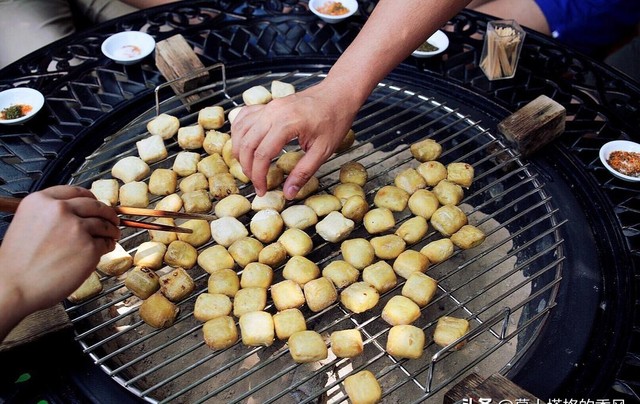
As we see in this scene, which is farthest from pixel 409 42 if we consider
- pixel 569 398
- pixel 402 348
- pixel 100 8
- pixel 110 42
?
pixel 100 8

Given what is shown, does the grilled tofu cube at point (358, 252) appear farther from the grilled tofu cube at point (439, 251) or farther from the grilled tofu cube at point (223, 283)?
the grilled tofu cube at point (223, 283)

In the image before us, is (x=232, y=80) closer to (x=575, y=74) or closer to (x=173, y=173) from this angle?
(x=173, y=173)

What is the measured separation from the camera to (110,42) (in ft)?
9.91

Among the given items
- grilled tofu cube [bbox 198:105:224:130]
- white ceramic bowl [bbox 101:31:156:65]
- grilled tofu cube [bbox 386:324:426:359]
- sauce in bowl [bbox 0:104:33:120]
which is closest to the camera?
grilled tofu cube [bbox 386:324:426:359]

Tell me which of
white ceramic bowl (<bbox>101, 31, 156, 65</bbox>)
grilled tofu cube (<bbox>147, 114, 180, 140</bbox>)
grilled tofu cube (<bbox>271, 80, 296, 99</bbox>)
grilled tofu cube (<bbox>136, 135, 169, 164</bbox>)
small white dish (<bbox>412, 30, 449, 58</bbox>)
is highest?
small white dish (<bbox>412, 30, 449, 58</bbox>)

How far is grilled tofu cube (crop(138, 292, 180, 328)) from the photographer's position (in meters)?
2.07

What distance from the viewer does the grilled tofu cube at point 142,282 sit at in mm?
2143

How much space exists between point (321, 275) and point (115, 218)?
0.91 m

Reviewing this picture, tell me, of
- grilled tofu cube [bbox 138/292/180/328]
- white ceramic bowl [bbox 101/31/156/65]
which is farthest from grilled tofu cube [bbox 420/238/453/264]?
white ceramic bowl [bbox 101/31/156/65]

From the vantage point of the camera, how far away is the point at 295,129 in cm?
204

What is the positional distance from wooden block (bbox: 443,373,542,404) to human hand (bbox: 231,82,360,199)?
91 cm

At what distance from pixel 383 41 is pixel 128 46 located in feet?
5.09

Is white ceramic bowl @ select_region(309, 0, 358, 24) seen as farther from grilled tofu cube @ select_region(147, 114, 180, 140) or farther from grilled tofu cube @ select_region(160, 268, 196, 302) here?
grilled tofu cube @ select_region(160, 268, 196, 302)

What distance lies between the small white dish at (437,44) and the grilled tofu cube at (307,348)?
1692mm
